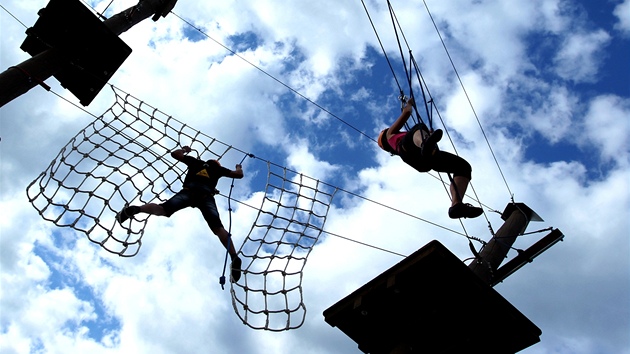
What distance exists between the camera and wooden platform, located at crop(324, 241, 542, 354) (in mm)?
4055

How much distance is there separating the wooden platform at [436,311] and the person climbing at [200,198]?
1.02 meters

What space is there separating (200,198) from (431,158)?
1.85m

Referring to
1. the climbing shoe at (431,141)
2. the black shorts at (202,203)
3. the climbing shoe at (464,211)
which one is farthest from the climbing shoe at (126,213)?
the climbing shoe at (464,211)

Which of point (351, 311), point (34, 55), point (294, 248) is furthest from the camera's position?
point (294, 248)

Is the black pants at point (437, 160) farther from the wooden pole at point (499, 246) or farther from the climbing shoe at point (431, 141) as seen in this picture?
the wooden pole at point (499, 246)

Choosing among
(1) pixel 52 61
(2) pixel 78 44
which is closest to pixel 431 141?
(2) pixel 78 44

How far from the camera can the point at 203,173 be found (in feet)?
16.4

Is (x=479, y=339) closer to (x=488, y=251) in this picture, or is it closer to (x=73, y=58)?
(x=488, y=251)

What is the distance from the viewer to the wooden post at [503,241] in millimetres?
5562

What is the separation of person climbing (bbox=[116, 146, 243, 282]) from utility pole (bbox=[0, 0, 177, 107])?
0.85 metres

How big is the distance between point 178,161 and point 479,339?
2.69 metres

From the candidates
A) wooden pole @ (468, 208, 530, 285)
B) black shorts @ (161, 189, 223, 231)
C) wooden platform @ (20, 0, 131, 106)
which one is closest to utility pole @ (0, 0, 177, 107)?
wooden platform @ (20, 0, 131, 106)

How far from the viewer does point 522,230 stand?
5.99 meters

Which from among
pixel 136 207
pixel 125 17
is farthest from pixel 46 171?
pixel 125 17
